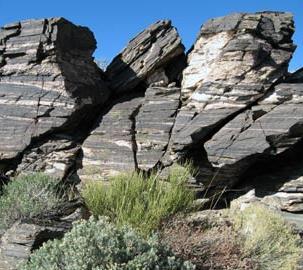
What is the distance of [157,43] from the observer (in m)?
13.6

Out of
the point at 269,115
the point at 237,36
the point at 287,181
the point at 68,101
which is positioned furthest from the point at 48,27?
the point at 287,181

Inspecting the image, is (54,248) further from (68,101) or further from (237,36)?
(237,36)

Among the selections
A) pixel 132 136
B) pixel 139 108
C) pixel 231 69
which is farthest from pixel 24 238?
pixel 231 69

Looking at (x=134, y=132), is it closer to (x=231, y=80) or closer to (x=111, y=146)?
(x=111, y=146)

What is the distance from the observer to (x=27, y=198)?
9930 mm

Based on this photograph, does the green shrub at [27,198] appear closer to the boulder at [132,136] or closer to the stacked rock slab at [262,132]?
the boulder at [132,136]

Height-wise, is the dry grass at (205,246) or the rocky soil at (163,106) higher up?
the rocky soil at (163,106)

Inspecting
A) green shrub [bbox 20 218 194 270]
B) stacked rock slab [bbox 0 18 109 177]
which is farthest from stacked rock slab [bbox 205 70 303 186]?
green shrub [bbox 20 218 194 270]

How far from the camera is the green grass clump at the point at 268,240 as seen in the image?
27.2 ft

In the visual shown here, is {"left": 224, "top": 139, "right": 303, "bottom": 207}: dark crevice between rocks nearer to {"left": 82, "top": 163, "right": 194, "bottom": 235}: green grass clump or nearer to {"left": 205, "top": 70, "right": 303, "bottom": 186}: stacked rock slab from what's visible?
{"left": 205, "top": 70, "right": 303, "bottom": 186}: stacked rock slab

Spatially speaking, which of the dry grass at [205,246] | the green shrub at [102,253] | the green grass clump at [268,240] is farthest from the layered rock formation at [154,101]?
the green shrub at [102,253]

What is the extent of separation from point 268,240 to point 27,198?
14.8ft

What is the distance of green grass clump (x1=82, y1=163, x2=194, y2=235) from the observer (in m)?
9.01

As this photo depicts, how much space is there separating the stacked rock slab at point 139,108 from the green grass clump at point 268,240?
2.93m
